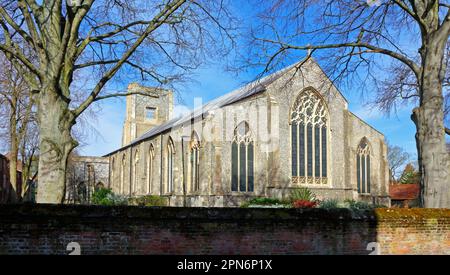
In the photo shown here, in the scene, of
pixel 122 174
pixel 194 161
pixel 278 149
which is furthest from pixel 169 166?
pixel 122 174

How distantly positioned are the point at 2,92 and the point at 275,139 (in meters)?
15.8

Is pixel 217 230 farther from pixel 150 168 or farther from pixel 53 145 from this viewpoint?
pixel 150 168

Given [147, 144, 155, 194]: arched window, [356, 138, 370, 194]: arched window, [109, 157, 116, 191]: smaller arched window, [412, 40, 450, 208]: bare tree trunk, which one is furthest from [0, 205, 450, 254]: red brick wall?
[109, 157, 116, 191]: smaller arched window

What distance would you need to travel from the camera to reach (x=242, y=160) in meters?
28.3

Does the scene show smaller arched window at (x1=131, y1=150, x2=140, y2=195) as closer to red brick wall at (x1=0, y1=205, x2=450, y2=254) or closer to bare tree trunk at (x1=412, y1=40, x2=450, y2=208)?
bare tree trunk at (x1=412, y1=40, x2=450, y2=208)

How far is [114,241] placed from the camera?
7.04 meters

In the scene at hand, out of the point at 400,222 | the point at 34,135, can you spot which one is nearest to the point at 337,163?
the point at 34,135

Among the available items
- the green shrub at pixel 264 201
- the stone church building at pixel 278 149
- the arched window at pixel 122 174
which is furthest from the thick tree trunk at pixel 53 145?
the arched window at pixel 122 174

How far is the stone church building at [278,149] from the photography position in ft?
91.4

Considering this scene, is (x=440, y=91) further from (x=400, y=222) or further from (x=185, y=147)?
(x=185, y=147)

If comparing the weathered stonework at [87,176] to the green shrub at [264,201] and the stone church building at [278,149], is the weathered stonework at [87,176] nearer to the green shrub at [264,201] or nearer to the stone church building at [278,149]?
the stone church building at [278,149]

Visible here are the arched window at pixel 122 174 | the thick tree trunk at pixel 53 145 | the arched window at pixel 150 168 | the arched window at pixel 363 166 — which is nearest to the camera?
Answer: the thick tree trunk at pixel 53 145
